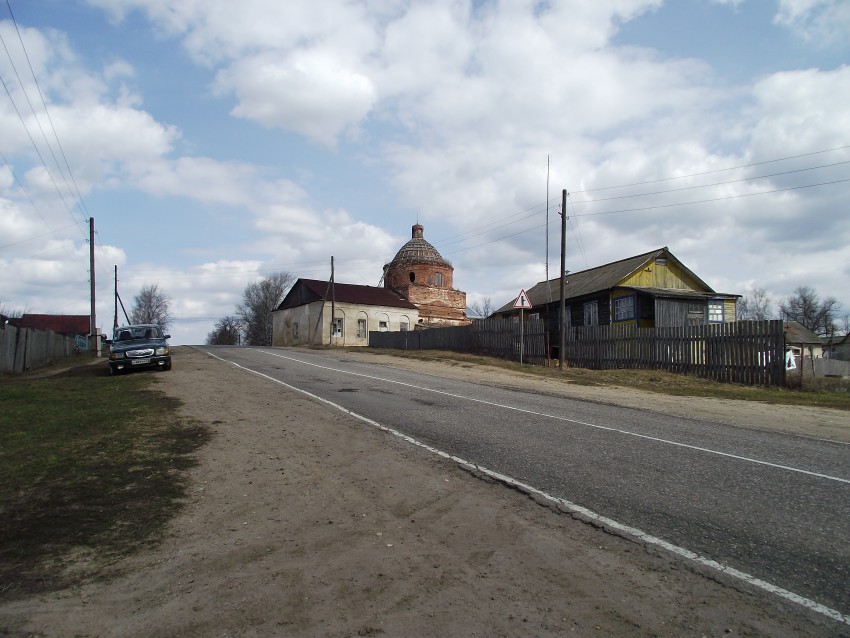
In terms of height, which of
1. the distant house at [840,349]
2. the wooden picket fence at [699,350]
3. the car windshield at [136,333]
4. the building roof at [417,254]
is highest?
the building roof at [417,254]

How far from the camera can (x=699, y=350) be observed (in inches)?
722

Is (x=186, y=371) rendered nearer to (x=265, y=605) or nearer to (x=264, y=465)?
(x=264, y=465)

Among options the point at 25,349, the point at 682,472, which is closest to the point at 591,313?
the point at 682,472

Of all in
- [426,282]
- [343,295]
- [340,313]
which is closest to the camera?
[340,313]

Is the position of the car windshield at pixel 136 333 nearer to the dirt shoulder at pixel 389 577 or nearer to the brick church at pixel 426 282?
the dirt shoulder at pixel 389 577

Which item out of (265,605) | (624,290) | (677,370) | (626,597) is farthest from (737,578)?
(624,290)

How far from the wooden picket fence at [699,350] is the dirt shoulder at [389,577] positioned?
1465 centimetres

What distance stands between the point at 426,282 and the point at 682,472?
5242cm

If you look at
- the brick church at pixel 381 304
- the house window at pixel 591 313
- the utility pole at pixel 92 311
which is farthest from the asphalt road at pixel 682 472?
the brick church at pixel 381 304

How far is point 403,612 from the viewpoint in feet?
10.4

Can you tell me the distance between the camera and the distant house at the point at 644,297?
27.7m

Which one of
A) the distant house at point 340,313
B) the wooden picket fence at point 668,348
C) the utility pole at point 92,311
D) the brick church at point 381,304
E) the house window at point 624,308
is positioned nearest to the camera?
the wooden picket fence at point 668,348

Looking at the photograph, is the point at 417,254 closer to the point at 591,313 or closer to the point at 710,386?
the point at 591,313

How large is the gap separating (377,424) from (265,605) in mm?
5657
